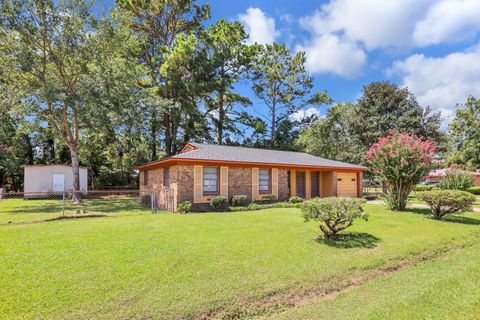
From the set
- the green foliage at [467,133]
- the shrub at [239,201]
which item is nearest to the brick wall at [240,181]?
the shrub at [239,201]

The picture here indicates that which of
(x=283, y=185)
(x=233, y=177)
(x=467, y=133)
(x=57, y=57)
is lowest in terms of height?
(x=283, y=185)

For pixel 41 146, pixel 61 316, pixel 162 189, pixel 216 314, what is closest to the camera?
pixel 61 316

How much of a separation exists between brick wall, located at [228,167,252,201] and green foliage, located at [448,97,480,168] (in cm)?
2558

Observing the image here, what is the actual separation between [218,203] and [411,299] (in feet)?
33.5

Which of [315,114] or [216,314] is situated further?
[315,114]

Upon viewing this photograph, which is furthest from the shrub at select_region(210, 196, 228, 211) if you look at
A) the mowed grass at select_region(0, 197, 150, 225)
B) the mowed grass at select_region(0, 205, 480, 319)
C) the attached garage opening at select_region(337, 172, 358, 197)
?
the attached garage opening at select_region(337, 172, 358, 197)

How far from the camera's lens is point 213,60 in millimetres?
26234

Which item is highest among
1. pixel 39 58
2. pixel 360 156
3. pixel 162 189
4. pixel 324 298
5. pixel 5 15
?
pixel 5 15

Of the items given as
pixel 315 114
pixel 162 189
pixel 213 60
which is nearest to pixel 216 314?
pixel 162 189

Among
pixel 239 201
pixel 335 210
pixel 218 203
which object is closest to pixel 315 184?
pixel 239 201

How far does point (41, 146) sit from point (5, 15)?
63.4 feet

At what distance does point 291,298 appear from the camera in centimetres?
446

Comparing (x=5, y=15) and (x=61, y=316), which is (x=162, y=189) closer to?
(x=61, y=316)

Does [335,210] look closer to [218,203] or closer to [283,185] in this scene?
[218,203]
